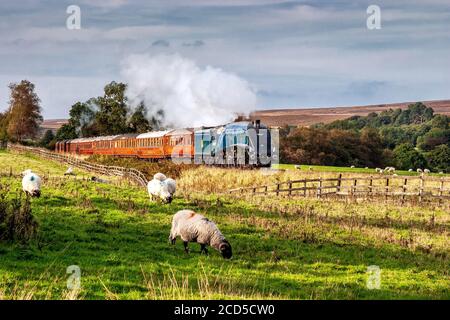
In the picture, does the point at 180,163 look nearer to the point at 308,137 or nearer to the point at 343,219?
the point at 343,219

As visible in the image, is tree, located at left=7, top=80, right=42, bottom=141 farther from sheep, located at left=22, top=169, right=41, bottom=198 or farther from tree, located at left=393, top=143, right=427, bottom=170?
sheep, located at left=22, top=169, right=41, bottom=198

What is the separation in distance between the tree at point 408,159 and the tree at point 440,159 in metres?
5.25

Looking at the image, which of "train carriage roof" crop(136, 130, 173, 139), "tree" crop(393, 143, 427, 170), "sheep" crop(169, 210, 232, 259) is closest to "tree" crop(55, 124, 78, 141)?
"train carriage roof" crop(136, 130, 173, 139)

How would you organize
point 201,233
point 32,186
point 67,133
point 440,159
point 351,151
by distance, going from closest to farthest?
point 201,233 < point 32,186 < point 351,151 < point 440,159 < point 67,133

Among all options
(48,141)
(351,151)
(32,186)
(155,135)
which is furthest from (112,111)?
(32,186)

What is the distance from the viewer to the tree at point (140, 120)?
297 feet

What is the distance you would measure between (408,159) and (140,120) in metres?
39.1

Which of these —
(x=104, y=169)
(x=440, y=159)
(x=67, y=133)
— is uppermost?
(x=67, y=133)

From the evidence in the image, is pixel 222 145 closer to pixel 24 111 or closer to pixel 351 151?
pixel 351 151

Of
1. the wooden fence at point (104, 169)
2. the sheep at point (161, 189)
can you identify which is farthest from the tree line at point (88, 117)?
the sheep at point (161, 189)

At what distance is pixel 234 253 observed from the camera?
15.0 metres

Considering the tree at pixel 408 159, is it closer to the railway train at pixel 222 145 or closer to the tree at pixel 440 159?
the tree at pixel 440 159
